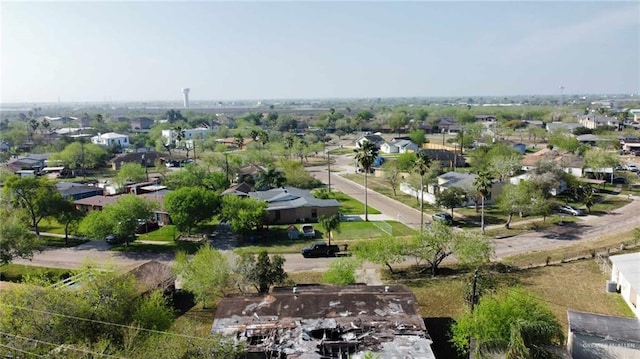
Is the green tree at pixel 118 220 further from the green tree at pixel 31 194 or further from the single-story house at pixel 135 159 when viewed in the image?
the single-story house at pixel 135 159

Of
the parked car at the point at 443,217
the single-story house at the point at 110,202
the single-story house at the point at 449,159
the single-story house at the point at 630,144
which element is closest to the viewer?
the parked car at the point at 443,217

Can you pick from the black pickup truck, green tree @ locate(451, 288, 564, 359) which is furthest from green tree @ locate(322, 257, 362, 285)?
green tree @ locate(451, 288, 564, 359)

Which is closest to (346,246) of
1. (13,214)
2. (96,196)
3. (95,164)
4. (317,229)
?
(317,229)

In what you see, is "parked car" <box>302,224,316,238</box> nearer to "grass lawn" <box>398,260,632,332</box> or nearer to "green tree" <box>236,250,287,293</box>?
"grass lawn" <box>398,260,632,332</box>

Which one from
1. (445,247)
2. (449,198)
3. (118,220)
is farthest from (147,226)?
(449,198)

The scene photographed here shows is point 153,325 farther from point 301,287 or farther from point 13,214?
point 13,214

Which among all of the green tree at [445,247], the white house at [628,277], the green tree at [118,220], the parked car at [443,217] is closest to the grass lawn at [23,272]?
the green tree at [118,220]
